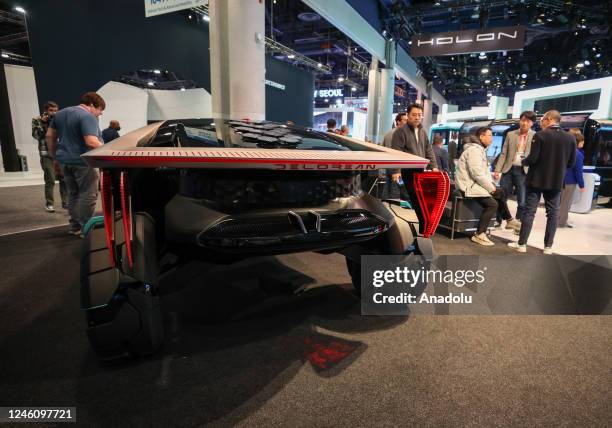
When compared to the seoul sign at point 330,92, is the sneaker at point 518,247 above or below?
below

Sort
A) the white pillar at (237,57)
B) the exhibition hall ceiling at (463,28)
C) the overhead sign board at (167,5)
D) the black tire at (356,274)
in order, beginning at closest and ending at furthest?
the black tire at (356,274), the white pillar at (237,57), the overhead sign board at (167,5), the exhibition hall ceiling at (463,28)

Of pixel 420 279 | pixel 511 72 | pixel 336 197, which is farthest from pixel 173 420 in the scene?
pixel 511 72

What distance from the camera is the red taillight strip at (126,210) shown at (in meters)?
1.34

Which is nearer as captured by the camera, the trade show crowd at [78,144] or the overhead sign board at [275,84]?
the trade show crowd at [78,144]

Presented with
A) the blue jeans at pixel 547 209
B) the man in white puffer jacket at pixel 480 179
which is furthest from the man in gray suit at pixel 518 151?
the blue jeans at pixel 547 209

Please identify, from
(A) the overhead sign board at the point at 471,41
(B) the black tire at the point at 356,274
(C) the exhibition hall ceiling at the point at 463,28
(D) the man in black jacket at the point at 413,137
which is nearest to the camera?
(B) the black tire at the point at 356,274

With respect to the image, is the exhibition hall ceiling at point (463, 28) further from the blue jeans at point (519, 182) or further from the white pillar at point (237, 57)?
the blue jeans at point (519, 182)

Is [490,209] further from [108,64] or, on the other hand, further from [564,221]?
[108,64]

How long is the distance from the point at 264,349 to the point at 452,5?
499 inches

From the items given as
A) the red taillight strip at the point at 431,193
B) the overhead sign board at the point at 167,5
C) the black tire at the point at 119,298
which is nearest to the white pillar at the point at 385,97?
the overhead sign board at the point at 167,5
